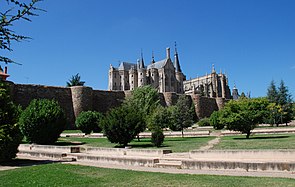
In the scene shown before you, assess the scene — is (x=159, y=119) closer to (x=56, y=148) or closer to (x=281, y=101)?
(x=56, y=148)

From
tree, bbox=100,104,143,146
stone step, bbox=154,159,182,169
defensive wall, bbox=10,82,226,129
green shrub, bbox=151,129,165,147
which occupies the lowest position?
stone step, bbox=154,159,182,169

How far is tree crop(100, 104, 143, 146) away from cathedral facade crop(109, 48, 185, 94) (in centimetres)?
6608

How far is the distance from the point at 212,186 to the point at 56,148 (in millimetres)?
11766

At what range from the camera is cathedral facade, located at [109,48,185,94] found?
8656cm

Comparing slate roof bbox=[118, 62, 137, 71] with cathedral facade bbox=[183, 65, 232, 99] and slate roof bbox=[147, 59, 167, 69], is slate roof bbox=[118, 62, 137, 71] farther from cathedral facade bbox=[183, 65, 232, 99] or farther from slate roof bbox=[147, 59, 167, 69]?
cathedral facade bbox=[183, 65, 232, 99]

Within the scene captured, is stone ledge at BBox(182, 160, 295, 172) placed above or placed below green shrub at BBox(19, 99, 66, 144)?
below

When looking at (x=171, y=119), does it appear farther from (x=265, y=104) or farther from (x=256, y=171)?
(x=256, y=171)

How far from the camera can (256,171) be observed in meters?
8.64

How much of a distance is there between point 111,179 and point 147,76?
8189 centimetres

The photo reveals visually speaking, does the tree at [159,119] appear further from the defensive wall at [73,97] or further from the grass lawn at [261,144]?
the defensive wall at [73,97]

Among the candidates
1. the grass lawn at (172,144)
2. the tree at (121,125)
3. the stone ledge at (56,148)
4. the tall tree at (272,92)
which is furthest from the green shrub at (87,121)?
the tall tree at (272,92)

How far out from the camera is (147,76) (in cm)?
8962

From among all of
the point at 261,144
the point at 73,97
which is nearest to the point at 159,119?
the point at 261,144

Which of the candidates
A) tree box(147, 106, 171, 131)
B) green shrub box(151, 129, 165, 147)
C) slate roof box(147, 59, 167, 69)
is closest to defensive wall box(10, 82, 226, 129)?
tree box(147, 106, 171, 131)
